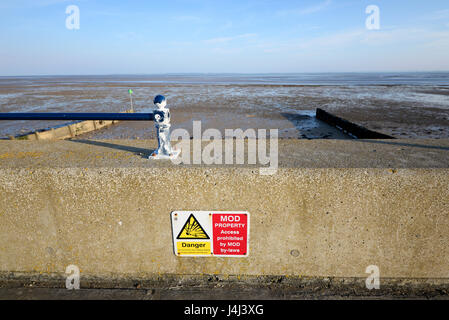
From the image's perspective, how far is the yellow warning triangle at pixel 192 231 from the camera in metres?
2.03

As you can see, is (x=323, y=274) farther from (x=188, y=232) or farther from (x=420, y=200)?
(x=188, y=232)

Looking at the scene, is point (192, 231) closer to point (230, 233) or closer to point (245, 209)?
point (230, 233)

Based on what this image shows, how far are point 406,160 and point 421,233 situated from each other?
595 mm

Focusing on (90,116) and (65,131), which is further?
(65,131)

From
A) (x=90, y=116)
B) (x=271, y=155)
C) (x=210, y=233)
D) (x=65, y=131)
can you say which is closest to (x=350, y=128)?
(x=271, y=155)

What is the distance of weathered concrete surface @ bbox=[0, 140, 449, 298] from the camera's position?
1.91m

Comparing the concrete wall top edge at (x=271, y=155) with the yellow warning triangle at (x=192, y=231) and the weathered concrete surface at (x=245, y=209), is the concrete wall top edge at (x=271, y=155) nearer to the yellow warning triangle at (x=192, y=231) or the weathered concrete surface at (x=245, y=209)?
the weathered concrete surface at (x=245, y=209)

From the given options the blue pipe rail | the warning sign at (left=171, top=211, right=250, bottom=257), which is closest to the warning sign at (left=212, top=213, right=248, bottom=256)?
the warning sign at (left=171, top=211, right=250, bottom=257)

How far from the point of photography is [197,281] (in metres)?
2.18

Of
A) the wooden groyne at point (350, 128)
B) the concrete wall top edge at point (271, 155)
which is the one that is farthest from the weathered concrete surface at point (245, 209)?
the wooden groyne at point (350, 128)

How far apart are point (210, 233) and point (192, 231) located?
15 cm

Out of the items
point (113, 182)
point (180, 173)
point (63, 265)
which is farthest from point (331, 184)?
point (63, 265)

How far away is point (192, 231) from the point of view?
205 centimetres

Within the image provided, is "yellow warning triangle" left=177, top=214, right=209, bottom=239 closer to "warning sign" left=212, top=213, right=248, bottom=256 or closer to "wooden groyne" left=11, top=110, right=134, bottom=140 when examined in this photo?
"warning sign" left=212, top=213, right=248, bottom=256
